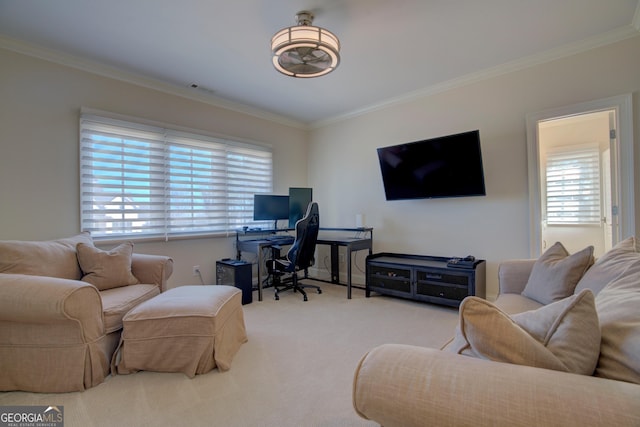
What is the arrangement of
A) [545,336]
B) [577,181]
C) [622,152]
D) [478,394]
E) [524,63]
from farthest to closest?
[577,181]
[524,63]
[622,152]
[545,336]
[478,394]

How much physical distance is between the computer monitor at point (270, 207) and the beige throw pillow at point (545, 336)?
353cm

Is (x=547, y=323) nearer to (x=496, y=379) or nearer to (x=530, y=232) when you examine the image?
(x=496, y=379)

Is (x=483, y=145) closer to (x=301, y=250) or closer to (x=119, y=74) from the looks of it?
(x=301, y=250)

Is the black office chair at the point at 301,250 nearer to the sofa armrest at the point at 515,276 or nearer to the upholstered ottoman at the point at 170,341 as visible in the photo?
the upholstered ottoman at the point at 170,341

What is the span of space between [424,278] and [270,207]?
2250 mm

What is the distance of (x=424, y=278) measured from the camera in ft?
10.9

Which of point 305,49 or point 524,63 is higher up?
point 524,63

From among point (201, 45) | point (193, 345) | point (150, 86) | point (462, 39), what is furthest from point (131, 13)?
point (462, 39)

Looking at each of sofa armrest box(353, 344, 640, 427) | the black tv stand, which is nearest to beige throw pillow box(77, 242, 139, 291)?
sofa armrest box(353, 344, 640, 427)

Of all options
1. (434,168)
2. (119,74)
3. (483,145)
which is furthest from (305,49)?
(483,145)

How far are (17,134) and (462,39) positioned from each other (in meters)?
4.05

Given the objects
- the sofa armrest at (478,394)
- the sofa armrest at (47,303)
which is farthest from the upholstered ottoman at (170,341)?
the sofa armrest at (478,394)

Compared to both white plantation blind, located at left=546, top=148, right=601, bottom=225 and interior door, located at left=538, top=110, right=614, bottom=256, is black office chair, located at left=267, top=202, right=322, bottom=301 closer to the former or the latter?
interior door, located at left=538, top=110, right=614, bottom=256

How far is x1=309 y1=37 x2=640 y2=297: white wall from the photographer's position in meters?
2.78
